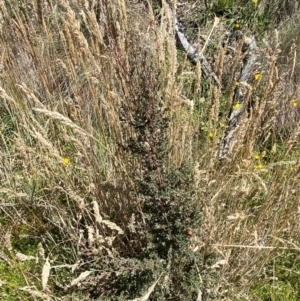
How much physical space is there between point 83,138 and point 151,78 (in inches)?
15.8

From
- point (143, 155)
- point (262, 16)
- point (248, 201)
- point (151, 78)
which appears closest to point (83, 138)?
point (143, 155)

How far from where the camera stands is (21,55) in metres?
2.56

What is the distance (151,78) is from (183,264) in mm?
656

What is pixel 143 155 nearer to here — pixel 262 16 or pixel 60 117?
pixel 60 117

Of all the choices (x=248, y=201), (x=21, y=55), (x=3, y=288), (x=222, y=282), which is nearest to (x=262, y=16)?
(x=21, y=55)

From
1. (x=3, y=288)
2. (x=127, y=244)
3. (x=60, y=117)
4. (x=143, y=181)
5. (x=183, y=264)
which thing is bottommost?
(x=3, y=288)

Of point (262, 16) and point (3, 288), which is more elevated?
point (262, 16)

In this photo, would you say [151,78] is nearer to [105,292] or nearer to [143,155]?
[143,155]

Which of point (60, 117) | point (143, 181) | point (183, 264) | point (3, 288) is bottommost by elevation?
point (3, 288)

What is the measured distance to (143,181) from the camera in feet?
5.02

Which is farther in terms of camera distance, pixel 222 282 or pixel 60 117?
pixel 222 282

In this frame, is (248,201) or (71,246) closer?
(248,201)

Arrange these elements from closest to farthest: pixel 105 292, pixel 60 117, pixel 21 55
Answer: pixel 60 117
pixel 105 292
pixel 21 55

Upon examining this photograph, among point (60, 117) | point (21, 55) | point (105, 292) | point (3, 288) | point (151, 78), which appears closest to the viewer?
point (60, 117)
